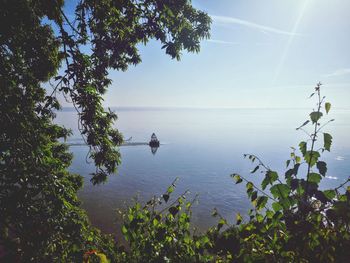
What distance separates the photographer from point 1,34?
5.07m

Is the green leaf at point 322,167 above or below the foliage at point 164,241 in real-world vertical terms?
above

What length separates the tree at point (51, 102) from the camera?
477 cm

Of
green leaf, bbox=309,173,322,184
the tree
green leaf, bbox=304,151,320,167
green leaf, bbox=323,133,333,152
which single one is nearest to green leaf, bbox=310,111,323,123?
green leaf, bbox=323,133,333,152

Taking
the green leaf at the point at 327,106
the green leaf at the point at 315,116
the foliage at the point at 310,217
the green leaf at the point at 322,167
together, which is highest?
the green leaf at the point at 327,106

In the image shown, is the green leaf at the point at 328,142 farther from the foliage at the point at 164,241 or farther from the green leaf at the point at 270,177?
the foliage at the point at 164,241

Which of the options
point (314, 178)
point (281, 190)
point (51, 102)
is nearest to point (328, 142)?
point (314, 178)

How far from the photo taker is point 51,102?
7.01 meters

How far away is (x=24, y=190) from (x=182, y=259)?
306 centimetres

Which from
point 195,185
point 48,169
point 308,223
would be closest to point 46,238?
point 48,169

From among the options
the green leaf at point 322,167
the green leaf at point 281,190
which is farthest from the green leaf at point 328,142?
the green leaf at point 281,190

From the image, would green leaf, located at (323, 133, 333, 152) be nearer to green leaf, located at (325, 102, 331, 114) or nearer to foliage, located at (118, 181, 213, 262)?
green leaf, located at (325, 102, 331, 114)

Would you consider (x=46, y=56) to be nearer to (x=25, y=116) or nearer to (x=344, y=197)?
(x=25, y=116)

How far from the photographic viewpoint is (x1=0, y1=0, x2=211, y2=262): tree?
15.6 ft

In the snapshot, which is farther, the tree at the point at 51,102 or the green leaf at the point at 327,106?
the tree at the point at 51,102
